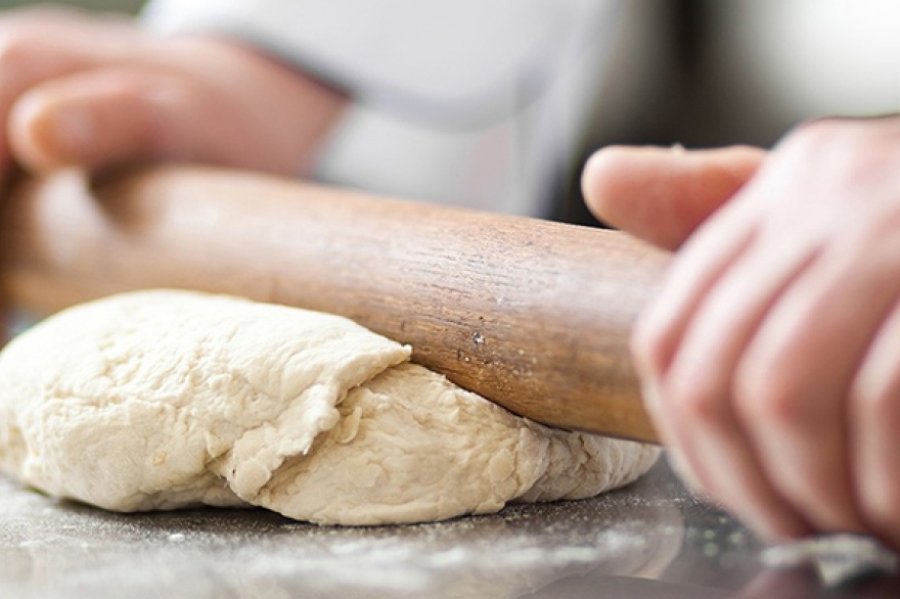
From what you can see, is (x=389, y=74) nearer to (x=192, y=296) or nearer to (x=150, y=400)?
(x=192, y=296)

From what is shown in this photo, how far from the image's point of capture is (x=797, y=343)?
624 millimetres

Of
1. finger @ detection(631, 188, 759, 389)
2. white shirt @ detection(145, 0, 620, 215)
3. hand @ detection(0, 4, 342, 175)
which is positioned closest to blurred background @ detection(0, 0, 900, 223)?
white shirt @ detection(145, 0, 620, 215)

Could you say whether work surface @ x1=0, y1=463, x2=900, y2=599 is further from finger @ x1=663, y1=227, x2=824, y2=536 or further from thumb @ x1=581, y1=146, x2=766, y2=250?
thumb @ x1=581, y1=146, x2=766, y2=250

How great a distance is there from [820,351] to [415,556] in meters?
0.37

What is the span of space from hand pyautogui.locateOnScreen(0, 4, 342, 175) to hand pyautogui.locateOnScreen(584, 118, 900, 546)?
1096mm

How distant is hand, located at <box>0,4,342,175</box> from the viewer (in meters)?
1.60

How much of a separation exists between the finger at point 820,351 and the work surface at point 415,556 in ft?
0.54

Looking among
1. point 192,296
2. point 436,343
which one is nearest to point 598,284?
point 436,343

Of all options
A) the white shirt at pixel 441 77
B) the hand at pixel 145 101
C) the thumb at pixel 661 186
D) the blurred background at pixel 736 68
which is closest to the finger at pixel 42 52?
the hand at pixel 145 101

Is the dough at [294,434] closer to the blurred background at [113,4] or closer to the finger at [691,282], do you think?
the finger at [691,282]

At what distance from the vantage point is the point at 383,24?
80.2 inches

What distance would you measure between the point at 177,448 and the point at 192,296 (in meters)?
0.25

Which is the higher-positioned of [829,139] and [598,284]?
[829,139]

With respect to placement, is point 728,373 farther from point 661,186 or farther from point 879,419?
point 661,186
